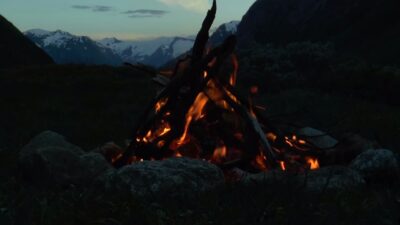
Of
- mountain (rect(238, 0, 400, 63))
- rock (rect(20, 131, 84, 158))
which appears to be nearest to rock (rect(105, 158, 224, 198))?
rock (rect(20, 131, 84, 158))

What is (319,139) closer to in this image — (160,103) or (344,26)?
(160,103)

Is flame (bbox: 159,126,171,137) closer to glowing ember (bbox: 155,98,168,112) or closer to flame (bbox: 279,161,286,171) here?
glowing ember (bbox: 155,98,168,112)

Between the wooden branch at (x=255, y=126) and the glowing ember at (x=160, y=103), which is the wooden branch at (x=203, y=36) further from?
the glowing ember at (x=160, y=103)

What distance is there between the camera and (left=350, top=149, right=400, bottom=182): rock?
909cm

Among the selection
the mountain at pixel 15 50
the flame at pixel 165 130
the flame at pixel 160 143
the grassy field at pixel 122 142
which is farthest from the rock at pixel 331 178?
the mountain at pixel 15 50

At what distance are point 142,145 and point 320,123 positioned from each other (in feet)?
22.8

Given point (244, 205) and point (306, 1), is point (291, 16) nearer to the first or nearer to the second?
point (306, 1)

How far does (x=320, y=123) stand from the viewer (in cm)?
1584

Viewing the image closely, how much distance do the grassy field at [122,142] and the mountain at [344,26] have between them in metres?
58.0

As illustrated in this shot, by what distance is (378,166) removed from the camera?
909cm

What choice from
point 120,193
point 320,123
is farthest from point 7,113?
point 120,193

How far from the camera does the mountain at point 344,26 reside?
10069 cm

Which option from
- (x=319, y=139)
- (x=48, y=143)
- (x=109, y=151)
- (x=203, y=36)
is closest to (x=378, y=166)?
(x=319, y=139)

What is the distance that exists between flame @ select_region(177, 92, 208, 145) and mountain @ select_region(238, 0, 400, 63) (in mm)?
71206
